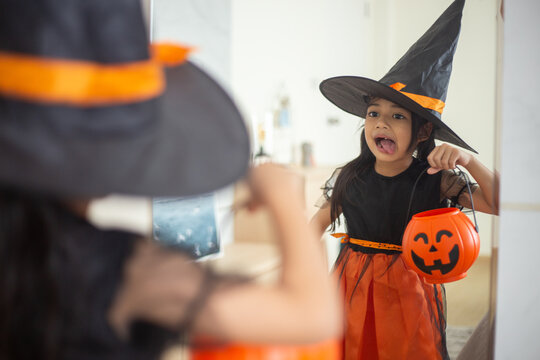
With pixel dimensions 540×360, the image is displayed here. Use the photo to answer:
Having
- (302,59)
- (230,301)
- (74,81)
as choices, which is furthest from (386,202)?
(74,81)

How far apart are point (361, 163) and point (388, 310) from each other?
29 cm

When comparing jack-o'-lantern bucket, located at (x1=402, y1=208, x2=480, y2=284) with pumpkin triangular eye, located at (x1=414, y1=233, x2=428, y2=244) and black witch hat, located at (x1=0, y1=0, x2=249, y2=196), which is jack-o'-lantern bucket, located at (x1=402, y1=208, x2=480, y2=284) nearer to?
pumpkin triangular eye, located at (x1=414, y1=233, x2=428, y2=244)

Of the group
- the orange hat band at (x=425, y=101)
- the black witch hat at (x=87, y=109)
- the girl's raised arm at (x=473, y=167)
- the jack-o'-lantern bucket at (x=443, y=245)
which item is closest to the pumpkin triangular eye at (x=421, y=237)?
the jack-o'-lantern bucket at (x=443, y=245)

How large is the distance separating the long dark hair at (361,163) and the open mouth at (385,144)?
0.08 feet

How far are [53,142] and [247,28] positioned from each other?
115cm

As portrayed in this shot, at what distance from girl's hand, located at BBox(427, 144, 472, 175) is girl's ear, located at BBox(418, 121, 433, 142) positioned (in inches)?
2.3

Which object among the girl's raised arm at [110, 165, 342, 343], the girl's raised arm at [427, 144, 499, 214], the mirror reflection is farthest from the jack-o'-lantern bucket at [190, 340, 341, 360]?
the girl's raised arm at [427, 144, 499, 214]

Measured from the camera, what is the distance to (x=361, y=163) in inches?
33.9

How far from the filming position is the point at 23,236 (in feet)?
1.09

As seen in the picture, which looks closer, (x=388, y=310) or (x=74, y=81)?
(x=74, y=81)

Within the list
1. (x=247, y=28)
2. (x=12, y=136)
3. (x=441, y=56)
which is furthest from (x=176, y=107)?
(x=247, y=28)

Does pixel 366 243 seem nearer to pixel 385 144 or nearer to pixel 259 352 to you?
pixel 385 144

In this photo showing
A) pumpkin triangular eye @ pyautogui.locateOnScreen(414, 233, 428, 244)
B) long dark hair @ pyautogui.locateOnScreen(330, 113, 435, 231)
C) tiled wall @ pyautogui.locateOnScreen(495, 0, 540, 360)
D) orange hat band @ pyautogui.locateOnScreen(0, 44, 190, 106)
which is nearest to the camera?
orange hat band @ pyautogui.locateOnScreen(0, 44, 190, 106)

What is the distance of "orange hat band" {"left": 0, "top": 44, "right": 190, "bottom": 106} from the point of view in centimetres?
28
